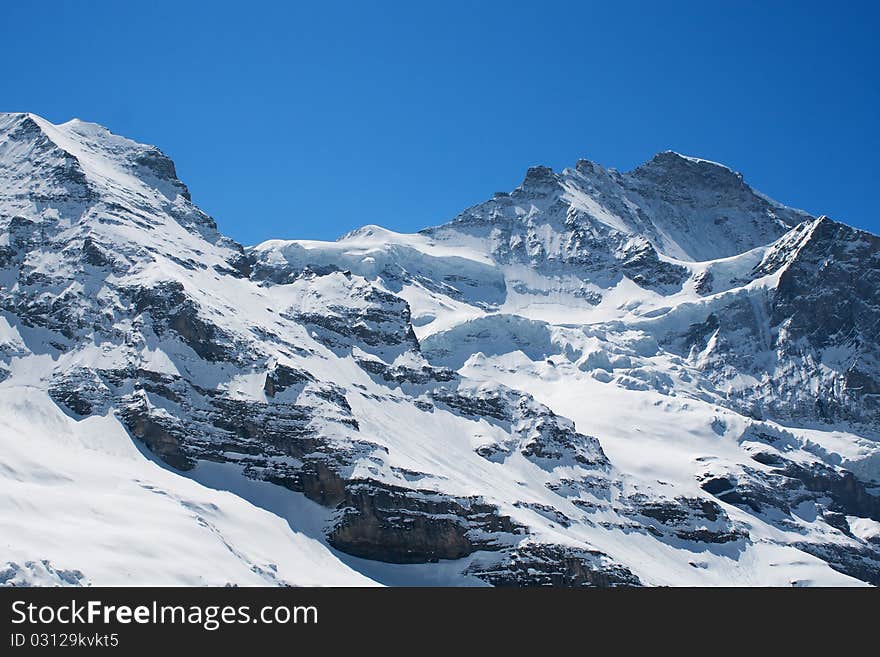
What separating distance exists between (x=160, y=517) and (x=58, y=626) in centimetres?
10430

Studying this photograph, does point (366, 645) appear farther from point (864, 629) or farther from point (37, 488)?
point (37, 488)

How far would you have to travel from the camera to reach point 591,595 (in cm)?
9494

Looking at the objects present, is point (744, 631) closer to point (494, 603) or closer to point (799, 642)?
point (799, 642)

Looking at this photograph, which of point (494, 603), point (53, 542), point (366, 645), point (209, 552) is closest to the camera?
point (366, 645)

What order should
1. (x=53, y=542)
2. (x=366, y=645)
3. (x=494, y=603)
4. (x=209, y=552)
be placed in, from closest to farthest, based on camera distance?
(x=366, y=645)
(x=494, y=603)
(x=53, y=542)
(x=209, y=552)

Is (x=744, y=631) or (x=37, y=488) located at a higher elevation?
(x=37, y=488)

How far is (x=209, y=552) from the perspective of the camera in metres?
182

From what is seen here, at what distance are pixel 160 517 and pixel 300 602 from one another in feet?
338

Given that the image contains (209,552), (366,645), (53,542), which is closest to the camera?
(366,645)

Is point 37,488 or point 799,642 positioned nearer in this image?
point 799,642

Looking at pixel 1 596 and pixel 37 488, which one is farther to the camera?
pixel 37 488

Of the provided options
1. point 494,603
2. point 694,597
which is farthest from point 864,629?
point 494,603

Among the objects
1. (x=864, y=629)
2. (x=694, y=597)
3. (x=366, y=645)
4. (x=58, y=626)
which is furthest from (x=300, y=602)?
(x=864, y=629)

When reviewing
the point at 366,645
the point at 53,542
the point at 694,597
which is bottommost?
the point at 366,645
